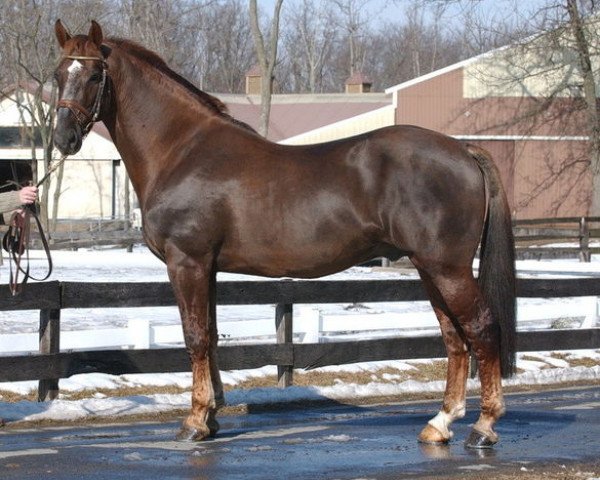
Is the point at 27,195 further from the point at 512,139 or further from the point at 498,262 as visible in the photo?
the point at 512,139

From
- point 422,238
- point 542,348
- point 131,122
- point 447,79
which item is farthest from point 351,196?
point 447,79

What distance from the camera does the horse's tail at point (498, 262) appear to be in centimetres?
801

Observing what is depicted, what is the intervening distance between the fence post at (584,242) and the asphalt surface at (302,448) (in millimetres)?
20496

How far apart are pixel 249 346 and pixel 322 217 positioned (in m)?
2.93

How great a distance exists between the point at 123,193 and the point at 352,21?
141 ft

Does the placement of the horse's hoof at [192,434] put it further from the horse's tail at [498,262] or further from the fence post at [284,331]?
the fence post at [284,331]

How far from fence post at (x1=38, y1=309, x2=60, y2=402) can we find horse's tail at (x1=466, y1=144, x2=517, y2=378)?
3691 millimetres

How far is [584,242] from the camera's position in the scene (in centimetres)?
3039

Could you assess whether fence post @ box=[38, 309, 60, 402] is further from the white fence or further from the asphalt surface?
the white fence

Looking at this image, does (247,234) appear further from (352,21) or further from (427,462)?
(352,21)

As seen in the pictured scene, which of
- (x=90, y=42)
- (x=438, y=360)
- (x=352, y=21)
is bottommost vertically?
(x=438, y=360)

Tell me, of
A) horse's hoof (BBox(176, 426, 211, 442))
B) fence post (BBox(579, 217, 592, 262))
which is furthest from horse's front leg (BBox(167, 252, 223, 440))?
fence post (BBox(579, 217, 592, 262))

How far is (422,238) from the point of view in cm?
771

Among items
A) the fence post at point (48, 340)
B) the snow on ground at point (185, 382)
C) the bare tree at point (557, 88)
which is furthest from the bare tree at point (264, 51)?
the fence post at point (48, 340)
